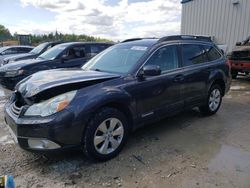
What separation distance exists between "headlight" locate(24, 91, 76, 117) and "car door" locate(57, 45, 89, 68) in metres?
5.12

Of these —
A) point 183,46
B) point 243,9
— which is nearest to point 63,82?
point 183,46

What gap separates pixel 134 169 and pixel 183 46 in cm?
253

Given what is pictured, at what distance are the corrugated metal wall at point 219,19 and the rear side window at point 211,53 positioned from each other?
9.43 meters

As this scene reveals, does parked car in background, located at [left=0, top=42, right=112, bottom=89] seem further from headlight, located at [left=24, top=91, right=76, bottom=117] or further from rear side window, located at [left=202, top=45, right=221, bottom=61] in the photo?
headlight, located at [left=24, top=91, right=76, bottom=117]

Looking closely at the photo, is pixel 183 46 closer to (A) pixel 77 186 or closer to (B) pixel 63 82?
(B) pixel 63 82

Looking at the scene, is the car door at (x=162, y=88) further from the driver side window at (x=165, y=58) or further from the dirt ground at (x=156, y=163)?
the dirt ground at (x=156, y=163)

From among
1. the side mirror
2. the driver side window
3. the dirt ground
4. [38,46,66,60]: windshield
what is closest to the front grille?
the dirt ground

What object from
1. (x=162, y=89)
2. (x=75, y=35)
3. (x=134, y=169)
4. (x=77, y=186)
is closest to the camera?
(x=77, y=186)

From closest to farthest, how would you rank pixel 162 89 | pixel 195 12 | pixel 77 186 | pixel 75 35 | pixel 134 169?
pixel 77 186 < pixel 134 169 < pixel 162 89 < pixel 195 12 < pixel 75 35

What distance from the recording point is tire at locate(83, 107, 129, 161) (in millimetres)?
3296

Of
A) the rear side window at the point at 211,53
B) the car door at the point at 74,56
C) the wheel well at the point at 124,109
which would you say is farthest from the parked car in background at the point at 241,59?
the wheel well at the point at 124,109

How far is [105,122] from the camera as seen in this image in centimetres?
345

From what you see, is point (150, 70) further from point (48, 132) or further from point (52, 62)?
point (52, 62)

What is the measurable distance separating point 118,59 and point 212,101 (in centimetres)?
245
